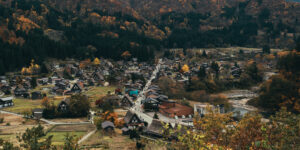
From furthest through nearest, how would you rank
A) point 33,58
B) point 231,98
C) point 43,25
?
point 43,25
point 33,58
point 231,98

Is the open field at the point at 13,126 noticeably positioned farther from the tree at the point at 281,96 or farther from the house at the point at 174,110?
the tree at the point at 281,96

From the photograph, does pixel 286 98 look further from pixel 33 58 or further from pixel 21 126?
pixel 33 58

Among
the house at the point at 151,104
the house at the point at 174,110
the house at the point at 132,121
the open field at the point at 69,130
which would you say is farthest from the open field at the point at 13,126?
the house at the point at 174,110

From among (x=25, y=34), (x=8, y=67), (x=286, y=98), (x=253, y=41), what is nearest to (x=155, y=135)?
(x=286, y=98)

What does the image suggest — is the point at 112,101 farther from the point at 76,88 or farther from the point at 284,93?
the point at 284,93

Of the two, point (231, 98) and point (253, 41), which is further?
point (253, 41)
